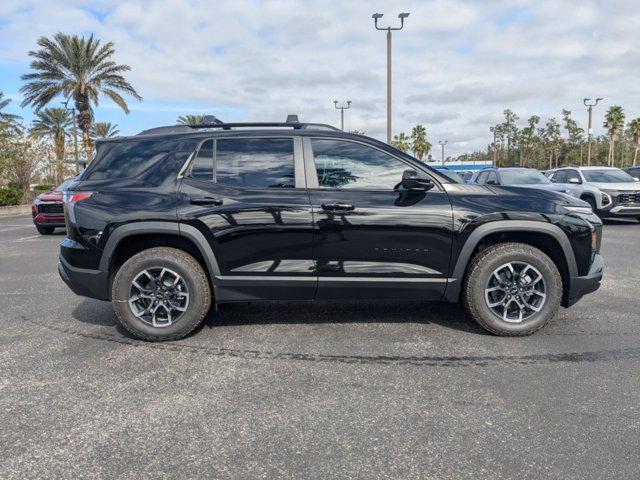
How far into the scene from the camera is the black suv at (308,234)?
414 cm

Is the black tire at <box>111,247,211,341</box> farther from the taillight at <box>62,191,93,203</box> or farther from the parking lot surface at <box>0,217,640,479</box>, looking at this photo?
the taillight at <box>62,191,93,203</box>

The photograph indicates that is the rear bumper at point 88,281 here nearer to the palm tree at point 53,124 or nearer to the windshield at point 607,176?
the windshield at point 607,176

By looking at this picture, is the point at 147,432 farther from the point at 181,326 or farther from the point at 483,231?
the point at 483,231

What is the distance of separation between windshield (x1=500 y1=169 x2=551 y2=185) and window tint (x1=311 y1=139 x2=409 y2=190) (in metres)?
8.86

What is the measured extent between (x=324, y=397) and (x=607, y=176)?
1358 centimetres

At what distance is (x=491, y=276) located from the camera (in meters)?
4.23

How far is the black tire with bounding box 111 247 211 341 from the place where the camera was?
4207 mm

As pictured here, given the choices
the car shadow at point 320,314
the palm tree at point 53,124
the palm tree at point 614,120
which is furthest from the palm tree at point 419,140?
the car shadow at point 320,314

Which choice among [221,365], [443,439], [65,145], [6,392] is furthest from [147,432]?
[65,145]

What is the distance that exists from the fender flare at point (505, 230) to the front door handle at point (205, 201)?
2120 mm

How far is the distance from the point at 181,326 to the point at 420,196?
2366mm

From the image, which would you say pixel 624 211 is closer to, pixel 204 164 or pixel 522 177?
pixel 522 177

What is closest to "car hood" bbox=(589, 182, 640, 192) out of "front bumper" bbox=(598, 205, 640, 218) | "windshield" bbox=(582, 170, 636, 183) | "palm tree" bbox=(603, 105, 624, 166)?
"windshield" bbox=(582, 170, 636, 183)

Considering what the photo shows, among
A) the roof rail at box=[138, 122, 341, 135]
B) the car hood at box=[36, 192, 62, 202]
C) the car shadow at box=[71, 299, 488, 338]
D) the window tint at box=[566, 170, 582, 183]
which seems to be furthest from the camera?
the window tint at box=[566, 170, 582, 183]
